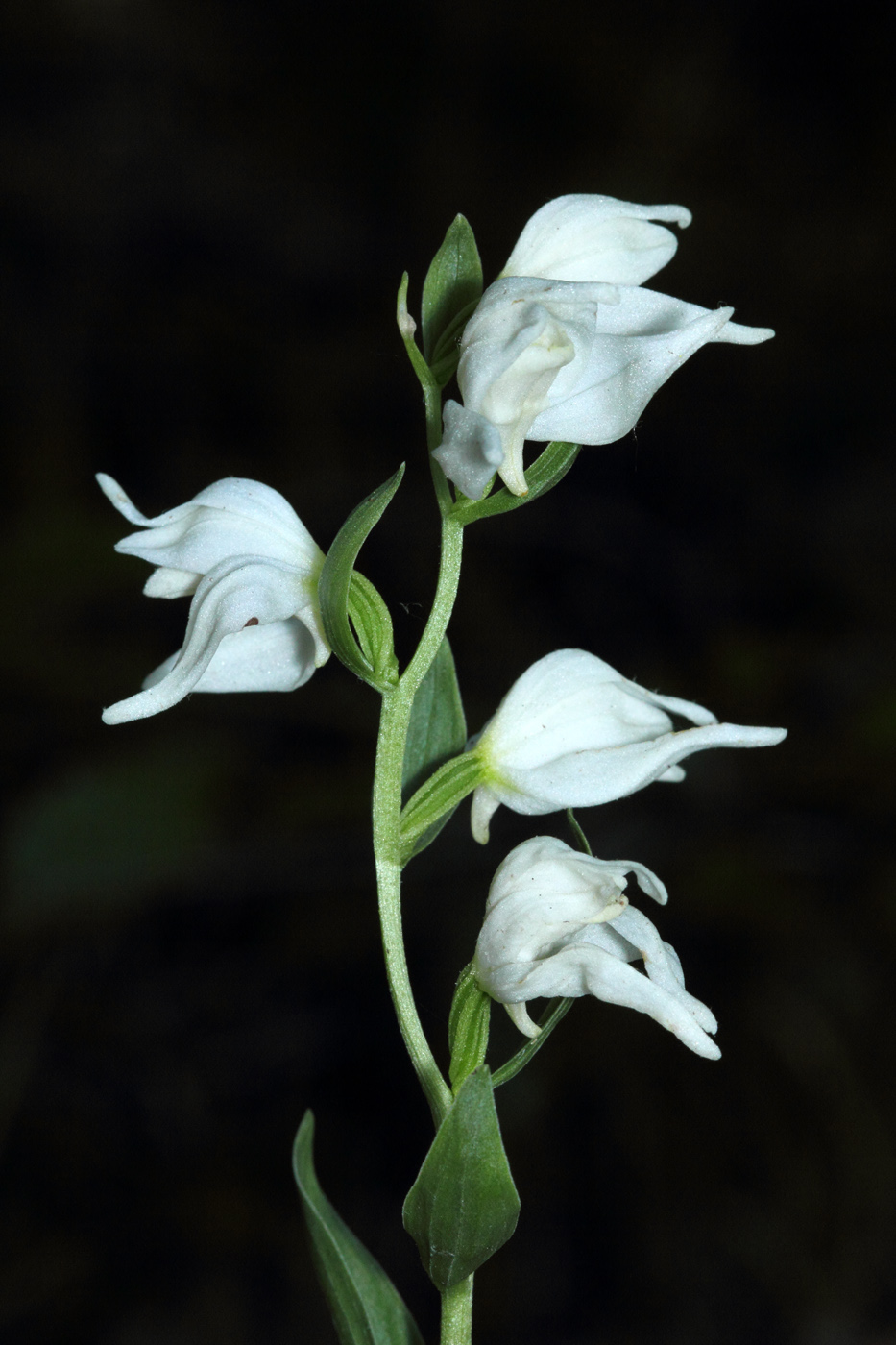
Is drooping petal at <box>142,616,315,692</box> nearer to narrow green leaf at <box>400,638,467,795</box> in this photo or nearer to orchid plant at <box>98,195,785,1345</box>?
Result: orchid plant at <box>98,195,785,1345</box>

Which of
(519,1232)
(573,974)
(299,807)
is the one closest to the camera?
(573,974)

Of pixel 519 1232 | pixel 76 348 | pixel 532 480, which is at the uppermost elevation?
pixel 532 480

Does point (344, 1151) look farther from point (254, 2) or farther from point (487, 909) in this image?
point (254, 2)

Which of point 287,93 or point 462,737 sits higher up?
point 287,93

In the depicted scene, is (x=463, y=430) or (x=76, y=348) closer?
(x=463, y=430)

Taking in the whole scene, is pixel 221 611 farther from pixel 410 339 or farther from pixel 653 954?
pixel 653 954

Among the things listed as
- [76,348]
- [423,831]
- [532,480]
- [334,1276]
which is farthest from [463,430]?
[76,348]

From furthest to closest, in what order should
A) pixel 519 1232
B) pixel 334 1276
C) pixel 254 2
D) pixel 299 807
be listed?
pixel 254 2, pixel 299 807, pixel 519 1232, pixel 334 1276

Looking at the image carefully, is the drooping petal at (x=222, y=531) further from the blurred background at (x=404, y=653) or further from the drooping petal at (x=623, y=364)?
the blurred background at (x=404, y=653)
